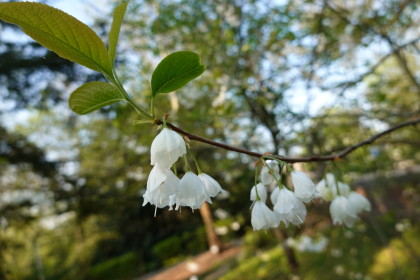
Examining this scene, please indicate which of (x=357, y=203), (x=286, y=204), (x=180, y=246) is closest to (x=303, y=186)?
(x=286, y=204)

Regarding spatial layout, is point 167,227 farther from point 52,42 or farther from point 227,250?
point 52,42

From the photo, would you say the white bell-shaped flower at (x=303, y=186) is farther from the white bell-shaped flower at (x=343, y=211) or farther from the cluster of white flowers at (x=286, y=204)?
the white bell-shaped flower at (x=343, y=211)

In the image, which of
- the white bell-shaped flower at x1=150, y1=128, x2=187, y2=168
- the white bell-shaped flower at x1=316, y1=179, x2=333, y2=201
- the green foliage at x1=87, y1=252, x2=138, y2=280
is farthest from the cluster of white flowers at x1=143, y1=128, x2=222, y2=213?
the green foliage at x1=87, y1=252, x2=138, y2=280

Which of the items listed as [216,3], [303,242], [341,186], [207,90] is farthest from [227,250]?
[341,186]

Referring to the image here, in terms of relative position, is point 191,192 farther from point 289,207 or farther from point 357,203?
point 357,203

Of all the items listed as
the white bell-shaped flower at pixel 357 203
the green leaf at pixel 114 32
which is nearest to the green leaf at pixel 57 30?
the green leaf at pixel 114 32

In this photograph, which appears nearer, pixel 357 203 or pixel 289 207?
pixel 289 207

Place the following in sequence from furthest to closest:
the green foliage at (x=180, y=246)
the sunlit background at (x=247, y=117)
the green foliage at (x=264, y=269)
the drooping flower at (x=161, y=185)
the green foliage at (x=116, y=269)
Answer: the green foliage at (x=180, y=246)
the green foliage at (x=116, y=269)
the green foliage at (x=264, y=269)
the sunlit background at (x=247, y=117)
the drooping flower at (x=161, y=185)
